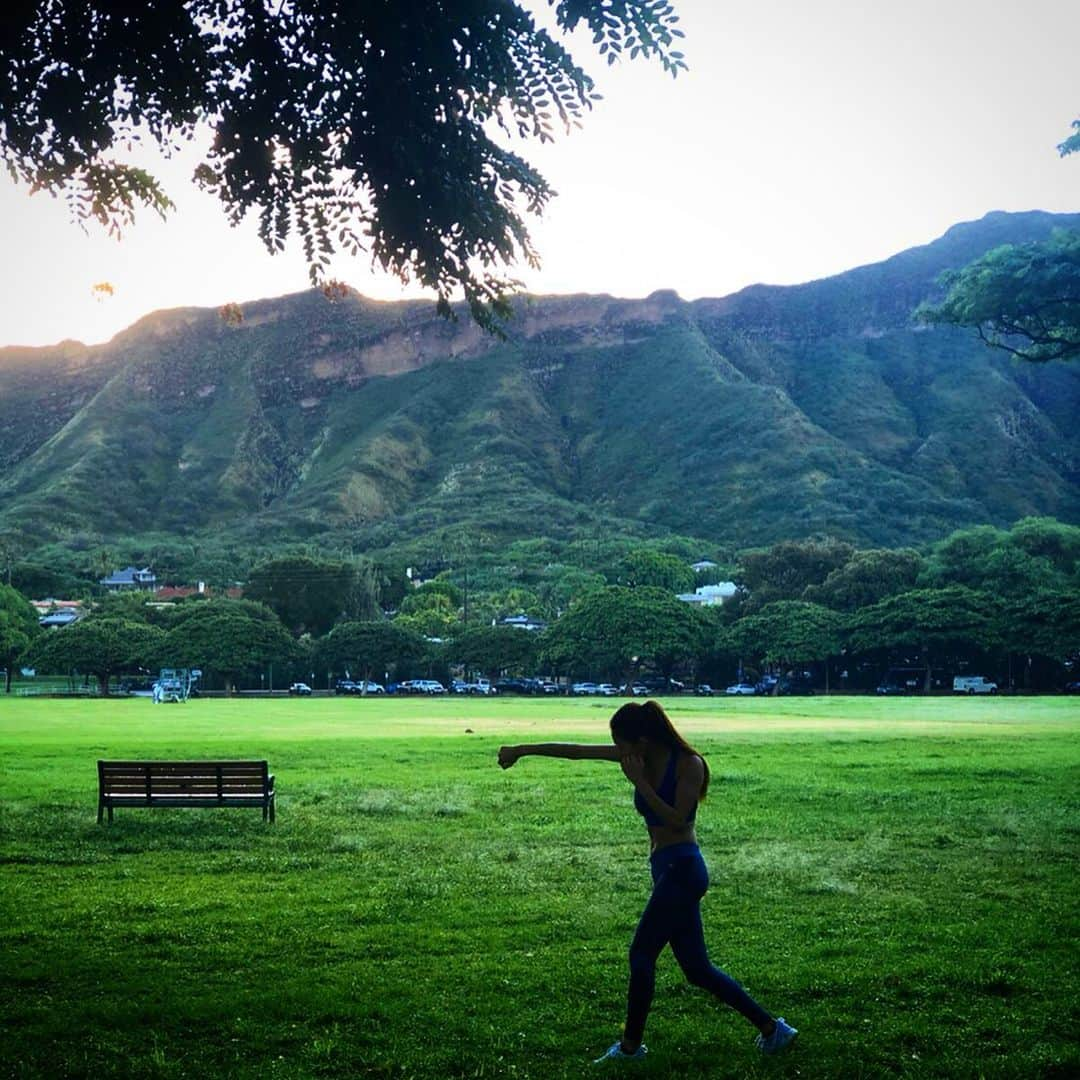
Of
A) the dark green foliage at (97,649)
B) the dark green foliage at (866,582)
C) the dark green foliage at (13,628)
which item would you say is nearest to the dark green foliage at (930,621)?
the dark green foliage at (866,582)

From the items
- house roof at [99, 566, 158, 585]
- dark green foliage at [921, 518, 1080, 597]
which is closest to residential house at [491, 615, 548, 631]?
dark green foliage at [921, 518, 1080, 597]

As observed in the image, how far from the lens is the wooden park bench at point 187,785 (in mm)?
16766

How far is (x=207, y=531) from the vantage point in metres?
192

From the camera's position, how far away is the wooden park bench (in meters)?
16.8

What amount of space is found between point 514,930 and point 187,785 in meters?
8.13

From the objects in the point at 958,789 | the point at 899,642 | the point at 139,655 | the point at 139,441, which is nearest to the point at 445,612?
the point at 139,655

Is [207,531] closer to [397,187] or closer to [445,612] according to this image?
[445,612]

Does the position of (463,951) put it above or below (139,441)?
below

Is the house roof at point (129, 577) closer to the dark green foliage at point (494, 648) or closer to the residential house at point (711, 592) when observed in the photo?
the residential house at point (711, 592)

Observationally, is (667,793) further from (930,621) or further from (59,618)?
(59,618)

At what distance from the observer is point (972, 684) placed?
312 ft

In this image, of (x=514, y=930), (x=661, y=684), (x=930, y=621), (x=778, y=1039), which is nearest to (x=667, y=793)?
(x=778, y=1039)

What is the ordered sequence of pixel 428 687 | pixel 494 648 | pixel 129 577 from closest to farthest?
pixel 494 648 < pixel 428 687 < pixel 129 577

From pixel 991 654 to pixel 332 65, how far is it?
89.6 m
